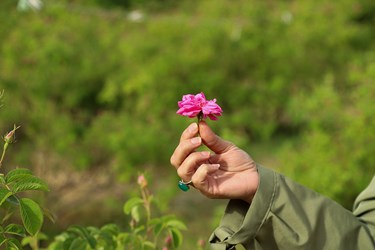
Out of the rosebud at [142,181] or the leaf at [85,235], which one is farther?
the rosebud at [142,181]

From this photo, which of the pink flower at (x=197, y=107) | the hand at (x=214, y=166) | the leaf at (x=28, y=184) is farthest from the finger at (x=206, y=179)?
the leaf at (x=28, y=184)

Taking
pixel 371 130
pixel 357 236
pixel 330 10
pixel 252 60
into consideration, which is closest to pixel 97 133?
pixel 371 130

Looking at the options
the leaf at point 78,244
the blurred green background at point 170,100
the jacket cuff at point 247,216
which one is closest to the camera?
the jacket cuff at point 247,216

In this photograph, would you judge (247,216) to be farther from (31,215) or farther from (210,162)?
(31,215)

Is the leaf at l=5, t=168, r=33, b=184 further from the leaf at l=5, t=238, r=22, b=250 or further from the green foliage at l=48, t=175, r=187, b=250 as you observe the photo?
the green foliage at l=48, t=175, r=187, b=250

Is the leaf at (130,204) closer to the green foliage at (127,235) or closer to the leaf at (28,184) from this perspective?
the green foliage at (127,235)

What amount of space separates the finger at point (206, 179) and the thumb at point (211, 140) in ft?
0.14

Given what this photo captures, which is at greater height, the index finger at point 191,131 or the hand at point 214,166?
the index finger at point 191,131

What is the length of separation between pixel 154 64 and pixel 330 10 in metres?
3.93

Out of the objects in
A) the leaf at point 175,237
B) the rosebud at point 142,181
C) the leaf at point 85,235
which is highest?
the rosebud at point 142,181

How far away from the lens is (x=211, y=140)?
4.15ft

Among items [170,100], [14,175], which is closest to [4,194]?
[14,175]

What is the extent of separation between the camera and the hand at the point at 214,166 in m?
1.23

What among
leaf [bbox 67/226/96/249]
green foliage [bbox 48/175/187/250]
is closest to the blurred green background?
green foliage [bbox 48/175/187/250]
